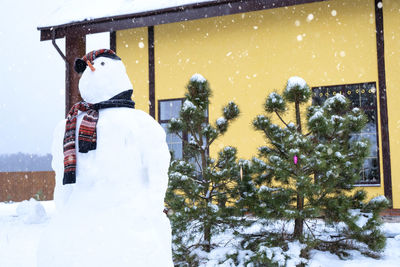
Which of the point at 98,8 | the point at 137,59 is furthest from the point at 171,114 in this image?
the point at 98,8

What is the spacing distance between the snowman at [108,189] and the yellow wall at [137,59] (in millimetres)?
6023

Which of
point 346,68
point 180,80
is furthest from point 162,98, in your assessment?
point 346,68

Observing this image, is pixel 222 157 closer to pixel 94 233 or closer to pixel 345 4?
pixel 94 233

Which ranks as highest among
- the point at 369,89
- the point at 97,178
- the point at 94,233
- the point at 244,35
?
the point at 244,35

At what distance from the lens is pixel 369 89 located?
274 inches

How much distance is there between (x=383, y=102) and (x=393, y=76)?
0.50 m

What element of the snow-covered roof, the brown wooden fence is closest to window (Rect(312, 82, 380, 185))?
the snow-covered roof

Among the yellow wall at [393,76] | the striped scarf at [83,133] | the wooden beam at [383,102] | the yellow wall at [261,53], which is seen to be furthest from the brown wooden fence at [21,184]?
the striped scarf at [83,133]

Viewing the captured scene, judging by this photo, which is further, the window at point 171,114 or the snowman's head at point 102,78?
the window at point 171,114

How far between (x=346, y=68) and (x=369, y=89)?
56cm

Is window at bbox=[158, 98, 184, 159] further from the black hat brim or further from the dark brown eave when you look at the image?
the black hat brim

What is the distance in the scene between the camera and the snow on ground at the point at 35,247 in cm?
414

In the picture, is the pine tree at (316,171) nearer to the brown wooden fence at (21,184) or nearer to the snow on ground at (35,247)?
the snow on ground at (35,247)

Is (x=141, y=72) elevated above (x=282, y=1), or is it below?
below
